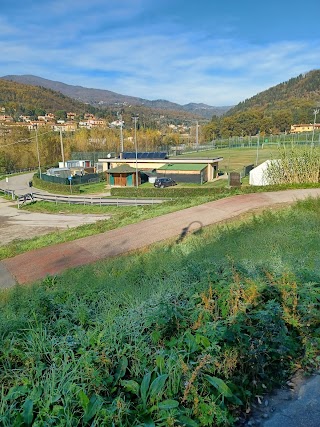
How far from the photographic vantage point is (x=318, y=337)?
340 centimetres

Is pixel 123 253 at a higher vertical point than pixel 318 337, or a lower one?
lower

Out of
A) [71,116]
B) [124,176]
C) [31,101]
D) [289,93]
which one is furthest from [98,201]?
[31,101]

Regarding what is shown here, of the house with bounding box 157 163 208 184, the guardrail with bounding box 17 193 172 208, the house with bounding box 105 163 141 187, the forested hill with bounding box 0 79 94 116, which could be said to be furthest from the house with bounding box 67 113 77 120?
the guardrail with bounding box 17 193 172 208

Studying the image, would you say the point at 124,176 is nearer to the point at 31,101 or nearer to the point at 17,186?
the point at 17,186

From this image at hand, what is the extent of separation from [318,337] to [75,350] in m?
2.43

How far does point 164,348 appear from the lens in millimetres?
2939

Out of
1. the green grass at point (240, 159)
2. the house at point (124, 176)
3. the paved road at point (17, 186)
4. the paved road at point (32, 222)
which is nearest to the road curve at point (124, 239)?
the paved road at point (32, 222)

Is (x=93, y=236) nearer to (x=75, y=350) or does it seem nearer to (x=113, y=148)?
(x=75, y=350)

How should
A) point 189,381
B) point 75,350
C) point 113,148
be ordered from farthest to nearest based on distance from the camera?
point 113,148 → point 75,350 → point 189,381

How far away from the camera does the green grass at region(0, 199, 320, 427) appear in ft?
7.57

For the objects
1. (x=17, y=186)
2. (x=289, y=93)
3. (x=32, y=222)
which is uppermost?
(x=289, y=93)

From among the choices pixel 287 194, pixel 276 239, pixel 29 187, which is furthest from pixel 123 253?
pixel 29 187

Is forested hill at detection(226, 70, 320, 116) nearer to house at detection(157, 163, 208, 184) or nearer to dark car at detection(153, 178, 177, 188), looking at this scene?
house at detection(157, 163, 208, 184)

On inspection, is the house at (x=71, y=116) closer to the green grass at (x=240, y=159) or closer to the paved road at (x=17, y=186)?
the green grass at (x=240, y=159)
